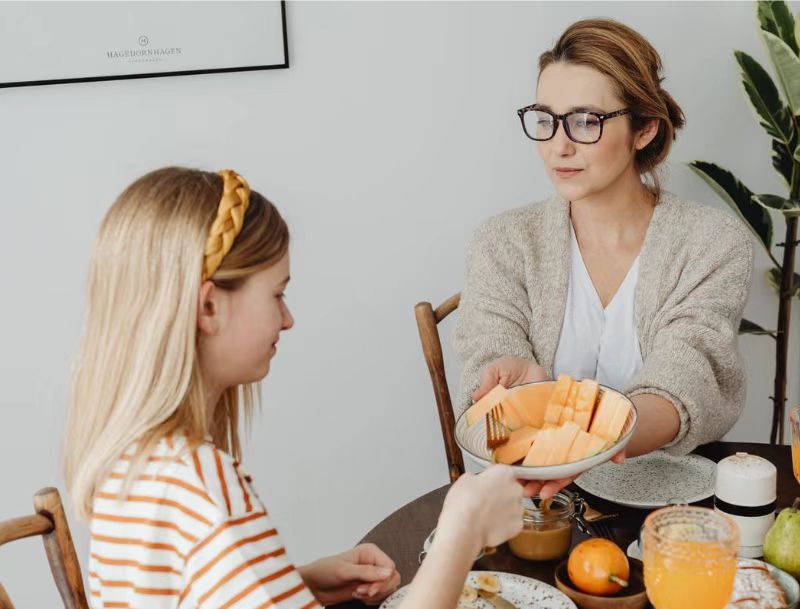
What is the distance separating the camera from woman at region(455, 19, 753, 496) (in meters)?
1.82

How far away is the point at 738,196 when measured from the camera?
8.02 feet

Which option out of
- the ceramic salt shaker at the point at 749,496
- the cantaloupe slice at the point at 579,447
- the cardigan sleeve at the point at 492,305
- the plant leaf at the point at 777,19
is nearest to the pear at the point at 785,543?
the ceramic salt shaker at the point at 749,496

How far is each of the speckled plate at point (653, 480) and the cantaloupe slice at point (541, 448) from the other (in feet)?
0.58

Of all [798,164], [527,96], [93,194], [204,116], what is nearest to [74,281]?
[93,194]

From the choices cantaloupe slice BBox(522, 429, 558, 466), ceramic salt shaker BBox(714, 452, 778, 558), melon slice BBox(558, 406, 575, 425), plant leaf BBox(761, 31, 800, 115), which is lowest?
ceramic salt shaker BBox(714, 452, 778, 558)

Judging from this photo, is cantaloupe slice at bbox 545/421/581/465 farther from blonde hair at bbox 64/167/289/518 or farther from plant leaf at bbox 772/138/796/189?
plant leaf at bbox 772/138/796/189

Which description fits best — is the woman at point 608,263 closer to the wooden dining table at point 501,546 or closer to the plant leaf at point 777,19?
the wooden dining table at point 501,546

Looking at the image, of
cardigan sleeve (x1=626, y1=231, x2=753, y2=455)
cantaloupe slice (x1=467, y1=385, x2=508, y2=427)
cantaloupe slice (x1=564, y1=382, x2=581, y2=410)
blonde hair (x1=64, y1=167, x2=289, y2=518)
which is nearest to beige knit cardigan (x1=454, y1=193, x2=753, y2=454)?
cardigan sleeve (x1=626, y1=231, x2=753, y2=455)

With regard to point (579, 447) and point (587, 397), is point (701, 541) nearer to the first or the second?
point (579, 447)

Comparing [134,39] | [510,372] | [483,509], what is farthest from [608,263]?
[134,39]

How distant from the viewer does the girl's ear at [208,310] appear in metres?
1.12

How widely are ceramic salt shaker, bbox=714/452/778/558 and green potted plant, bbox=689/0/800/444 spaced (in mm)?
1188

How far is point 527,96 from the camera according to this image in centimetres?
246

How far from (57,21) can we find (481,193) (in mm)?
1108
